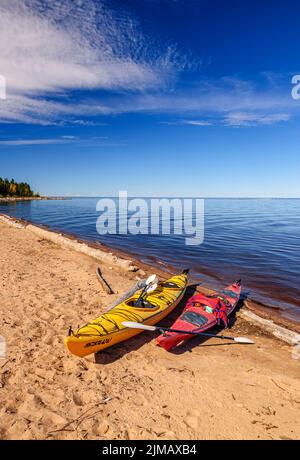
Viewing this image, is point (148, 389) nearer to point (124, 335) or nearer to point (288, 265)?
point (124, 335)

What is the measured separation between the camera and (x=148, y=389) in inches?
263

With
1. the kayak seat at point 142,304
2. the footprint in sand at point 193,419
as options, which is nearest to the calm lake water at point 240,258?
the kayak seat at point 142,304

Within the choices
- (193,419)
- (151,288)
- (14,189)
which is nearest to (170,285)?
(151,288)

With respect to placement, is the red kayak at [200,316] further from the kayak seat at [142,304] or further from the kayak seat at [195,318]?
the kayak seat at [142,304]

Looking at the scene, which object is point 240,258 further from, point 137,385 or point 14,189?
point 14,189

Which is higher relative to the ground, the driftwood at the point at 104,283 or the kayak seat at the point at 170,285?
the kayak seat at the point at 170,285

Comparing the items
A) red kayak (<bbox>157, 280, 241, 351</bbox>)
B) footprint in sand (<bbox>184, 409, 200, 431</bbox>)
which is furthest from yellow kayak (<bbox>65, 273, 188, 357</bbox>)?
footprint in sand (<bbox>184, 409, 200, 431</bbox>)

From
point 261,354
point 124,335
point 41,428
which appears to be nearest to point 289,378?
point 261,354

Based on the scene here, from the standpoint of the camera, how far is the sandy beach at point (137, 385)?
18.0ft

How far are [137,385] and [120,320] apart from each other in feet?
7.24

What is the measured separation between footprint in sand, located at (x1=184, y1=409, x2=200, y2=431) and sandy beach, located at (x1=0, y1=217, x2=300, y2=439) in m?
0.02

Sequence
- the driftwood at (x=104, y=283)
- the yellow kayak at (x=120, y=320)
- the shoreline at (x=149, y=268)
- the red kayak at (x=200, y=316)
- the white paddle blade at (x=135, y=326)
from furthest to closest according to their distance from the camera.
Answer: the driftwood at (x=104, y=283), the shoreline at (x=149, y=268), the red kayak at (x=200, y=316), the white paddle blade at (x=135, y=326), the yellow kayak at (x=120, y=320)

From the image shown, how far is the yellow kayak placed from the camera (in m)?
7.34
